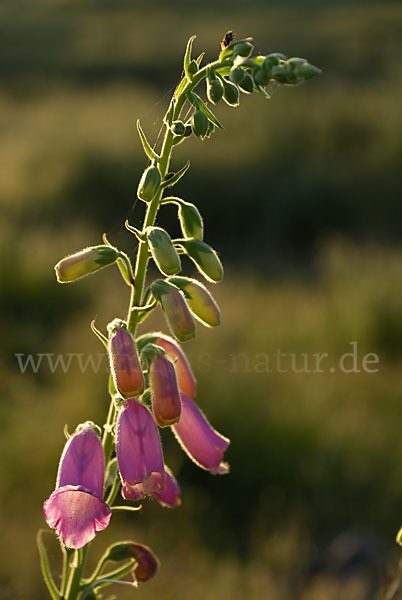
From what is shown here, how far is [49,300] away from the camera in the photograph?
7859mm

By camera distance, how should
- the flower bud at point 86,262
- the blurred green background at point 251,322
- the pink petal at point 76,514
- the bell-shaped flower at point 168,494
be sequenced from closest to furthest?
the pink petal at point 76,514
the flower bud at point 86,262
the bell-shaped flower at point 168,494
the blurred green background at point 251,322

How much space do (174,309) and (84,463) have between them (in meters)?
0.36

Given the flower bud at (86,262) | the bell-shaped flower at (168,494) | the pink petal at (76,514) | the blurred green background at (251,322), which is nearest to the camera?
the pink petal at (76,514)

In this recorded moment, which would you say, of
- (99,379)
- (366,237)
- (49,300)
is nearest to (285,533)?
(99,379)

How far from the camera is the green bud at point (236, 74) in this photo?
139 centimetres

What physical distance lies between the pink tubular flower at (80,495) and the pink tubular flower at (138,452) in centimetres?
7

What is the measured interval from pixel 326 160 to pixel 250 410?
840 cm

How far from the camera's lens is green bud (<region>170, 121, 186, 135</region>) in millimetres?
1380

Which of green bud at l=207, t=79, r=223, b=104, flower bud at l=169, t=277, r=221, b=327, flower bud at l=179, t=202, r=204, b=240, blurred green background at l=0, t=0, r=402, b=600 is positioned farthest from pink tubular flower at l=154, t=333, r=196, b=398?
blurred green background at l=0, t=0, r=402, b=600

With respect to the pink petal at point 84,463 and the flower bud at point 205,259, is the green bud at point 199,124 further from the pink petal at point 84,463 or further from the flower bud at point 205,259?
the pink petal at point 84,463

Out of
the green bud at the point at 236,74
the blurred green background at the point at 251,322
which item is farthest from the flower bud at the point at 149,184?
the blurred green background at the point at 251,322

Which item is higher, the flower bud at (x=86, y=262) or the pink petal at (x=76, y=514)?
the flower bud at (x=86, y=262)

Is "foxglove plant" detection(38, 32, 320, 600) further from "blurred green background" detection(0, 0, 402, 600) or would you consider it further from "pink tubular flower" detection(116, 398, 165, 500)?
"blurred green background" detection(0, 0, 402, 600)

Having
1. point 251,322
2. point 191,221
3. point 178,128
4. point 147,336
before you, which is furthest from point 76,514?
point 251,322
